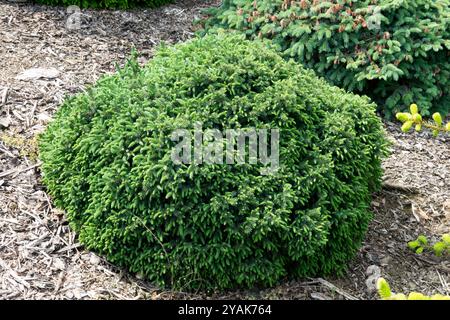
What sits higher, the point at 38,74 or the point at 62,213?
the point at 38,74

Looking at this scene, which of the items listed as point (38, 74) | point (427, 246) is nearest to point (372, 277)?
point (427, 246)

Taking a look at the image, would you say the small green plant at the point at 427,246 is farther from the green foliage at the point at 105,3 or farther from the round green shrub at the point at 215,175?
the green foliage at the point at 105,3

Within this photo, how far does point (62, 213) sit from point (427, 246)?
223 centimetres

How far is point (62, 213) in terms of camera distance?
418 cm

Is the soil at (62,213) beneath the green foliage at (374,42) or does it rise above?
beneath

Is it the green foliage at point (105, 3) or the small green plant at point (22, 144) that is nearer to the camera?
the small green plant at point (22, 144)

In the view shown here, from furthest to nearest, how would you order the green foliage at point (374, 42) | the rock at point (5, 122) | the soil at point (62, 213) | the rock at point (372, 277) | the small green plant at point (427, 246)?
the green foliage at point (374, 42) < the rock at point (5, 122) < the rock at point (372, 277) < the small green plant at point (427, 246) < the soil at point (62, 213)

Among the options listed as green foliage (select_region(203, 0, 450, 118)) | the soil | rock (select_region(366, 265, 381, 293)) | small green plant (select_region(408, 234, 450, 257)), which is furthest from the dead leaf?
small green plant (select_region(408, 234, 450, 257))

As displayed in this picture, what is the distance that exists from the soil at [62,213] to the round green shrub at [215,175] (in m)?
0.13

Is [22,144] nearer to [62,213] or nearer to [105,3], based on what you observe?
[62,213]
